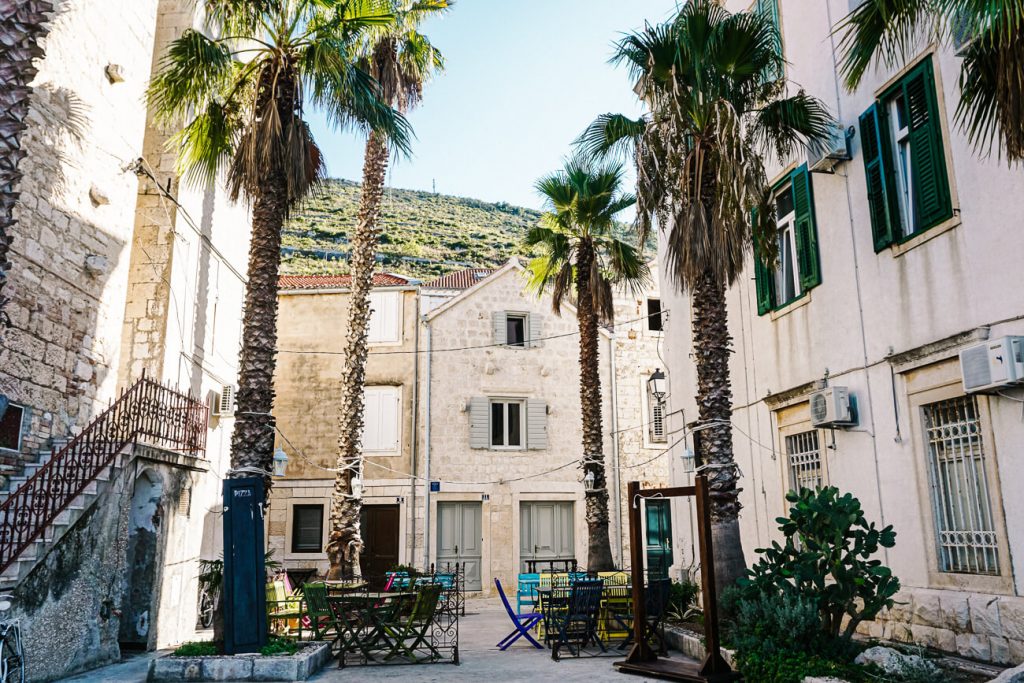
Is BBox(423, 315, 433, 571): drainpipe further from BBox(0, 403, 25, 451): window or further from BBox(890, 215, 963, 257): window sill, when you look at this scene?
BBox(890, 215, 963, 257): window sill

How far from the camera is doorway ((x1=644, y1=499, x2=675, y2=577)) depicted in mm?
19109

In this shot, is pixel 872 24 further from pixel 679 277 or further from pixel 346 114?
pixel 346 114

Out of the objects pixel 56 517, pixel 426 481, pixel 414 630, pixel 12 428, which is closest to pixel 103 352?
pixel 12 428

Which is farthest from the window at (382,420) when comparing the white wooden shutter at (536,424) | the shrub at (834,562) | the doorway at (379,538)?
the shrub at (834,562)

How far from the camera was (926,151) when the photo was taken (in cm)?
841

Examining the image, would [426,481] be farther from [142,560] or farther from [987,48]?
[987,48]

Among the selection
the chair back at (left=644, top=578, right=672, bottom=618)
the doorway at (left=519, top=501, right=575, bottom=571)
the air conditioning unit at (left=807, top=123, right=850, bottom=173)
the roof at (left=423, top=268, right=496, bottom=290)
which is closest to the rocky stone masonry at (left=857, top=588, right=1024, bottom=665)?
the chair back at (left=644, top=578, right=672, bottom=618)

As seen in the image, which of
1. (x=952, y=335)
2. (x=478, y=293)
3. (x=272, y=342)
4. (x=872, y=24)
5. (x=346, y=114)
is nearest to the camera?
(x=872, y=24)

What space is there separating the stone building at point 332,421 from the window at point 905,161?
44.1ft

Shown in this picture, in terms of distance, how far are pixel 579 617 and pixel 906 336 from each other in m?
4.87

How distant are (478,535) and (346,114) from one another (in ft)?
40.9

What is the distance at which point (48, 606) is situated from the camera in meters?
8.16

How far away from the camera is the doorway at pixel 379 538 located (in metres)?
19.4

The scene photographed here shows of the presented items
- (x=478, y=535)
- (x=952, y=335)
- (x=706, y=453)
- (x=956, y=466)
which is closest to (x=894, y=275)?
(x=952, y=335)
